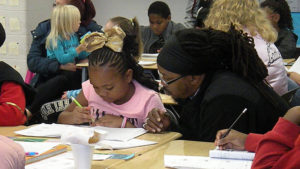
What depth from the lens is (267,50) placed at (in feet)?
11.4

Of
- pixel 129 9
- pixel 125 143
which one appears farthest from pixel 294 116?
pixel 129 9

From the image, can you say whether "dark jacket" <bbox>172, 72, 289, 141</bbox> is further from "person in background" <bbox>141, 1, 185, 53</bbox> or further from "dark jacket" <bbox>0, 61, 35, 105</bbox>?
"person in background" <bbox>141, 1, 185, 53</bbox>

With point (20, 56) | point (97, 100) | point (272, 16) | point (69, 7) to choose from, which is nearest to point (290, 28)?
point (272, 16)

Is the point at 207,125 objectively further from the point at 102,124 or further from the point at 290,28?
the point at 290,28

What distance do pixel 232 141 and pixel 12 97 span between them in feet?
4.43

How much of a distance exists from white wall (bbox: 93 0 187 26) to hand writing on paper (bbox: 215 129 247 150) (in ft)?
20.1

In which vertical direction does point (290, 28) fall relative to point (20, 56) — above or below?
above

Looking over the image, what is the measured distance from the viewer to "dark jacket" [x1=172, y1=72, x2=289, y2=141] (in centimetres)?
211

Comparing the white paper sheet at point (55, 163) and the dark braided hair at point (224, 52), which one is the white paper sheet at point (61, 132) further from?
the dark braided hair at point (224, 52)

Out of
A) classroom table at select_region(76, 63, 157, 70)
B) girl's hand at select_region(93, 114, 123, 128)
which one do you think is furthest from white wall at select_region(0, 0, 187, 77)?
girl's hand at select_region(93, 114, 123, 128)

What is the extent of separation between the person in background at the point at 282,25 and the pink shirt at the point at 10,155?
5.41 metres

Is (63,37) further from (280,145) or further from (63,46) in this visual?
(280,145)

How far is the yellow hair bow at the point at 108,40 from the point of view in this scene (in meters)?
2.63

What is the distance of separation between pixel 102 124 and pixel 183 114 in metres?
0.45
